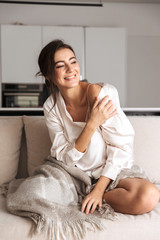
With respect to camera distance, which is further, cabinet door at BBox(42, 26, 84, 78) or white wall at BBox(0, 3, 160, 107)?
white wall at BBox(0, 3, 160, 107)

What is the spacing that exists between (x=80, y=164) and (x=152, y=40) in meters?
4.61

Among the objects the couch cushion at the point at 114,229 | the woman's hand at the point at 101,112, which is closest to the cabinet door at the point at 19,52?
the woman's hand at the point at 101,112

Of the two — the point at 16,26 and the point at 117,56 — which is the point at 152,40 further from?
the point at 16,26

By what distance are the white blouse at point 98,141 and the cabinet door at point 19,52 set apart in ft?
11.0

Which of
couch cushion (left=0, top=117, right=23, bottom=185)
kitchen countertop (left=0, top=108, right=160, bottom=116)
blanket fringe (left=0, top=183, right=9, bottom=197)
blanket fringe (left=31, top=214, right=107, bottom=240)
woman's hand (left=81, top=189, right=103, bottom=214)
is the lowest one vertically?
blanket fringe (left=0, top=183, right=9, bottom=197)

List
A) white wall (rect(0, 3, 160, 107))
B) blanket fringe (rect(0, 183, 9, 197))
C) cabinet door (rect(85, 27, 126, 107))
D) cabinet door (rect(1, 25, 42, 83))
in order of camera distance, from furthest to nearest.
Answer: white wall (rect(0, 3, 160, 107)), cabinet door (rect(85, 27, 126, 107)), cabinet door (rect(1, 25, 42, 83)), blanket fringe (rect(0, 183, 9, 197))

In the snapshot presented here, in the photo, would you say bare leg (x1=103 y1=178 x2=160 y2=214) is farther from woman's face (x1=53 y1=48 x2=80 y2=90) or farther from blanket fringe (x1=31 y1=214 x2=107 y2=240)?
woman's face (x1=53 y1=48 x2=80 y2=90)

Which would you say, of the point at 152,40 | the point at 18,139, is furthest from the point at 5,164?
the point at 152,40

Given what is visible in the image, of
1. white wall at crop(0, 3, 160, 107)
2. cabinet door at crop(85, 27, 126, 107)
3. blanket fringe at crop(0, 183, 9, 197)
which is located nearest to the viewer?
blanket fringe at crop(0, 183, 9, 197)

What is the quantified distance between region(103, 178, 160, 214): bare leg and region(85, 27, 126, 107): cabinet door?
3.85 metres

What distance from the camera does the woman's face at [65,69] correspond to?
5.09 ft

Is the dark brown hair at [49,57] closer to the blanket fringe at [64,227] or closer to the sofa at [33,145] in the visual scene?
the sofa at [33,145]

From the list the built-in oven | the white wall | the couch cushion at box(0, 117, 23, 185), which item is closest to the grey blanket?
the couch cushion at box(0, 117, 23, 185)

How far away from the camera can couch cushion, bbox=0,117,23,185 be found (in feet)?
5.97
